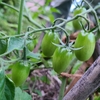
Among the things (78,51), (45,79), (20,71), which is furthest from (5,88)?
(45,79)

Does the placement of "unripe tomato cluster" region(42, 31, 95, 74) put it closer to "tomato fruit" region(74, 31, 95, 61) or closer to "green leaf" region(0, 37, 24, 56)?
"tomato fruit" region(74, 31, 95, 61)

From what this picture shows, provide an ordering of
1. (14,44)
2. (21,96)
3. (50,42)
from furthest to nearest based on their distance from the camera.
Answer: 1. (21,96)
2. (50,42)
3. (14,44)

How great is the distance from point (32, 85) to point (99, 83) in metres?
0.54

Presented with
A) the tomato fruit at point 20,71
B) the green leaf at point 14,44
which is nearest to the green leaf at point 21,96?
the tomato fruit at point 20,71

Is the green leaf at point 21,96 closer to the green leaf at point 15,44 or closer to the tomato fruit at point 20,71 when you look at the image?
the tomato fruit at point 20,71

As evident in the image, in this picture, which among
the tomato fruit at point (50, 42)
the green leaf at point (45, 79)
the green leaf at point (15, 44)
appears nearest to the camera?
the green leaf at point (15, 44)

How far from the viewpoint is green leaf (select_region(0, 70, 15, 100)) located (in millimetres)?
576

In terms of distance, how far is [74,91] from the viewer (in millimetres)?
647

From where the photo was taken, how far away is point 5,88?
0.58 m

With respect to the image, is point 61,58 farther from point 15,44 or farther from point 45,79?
point 45,79

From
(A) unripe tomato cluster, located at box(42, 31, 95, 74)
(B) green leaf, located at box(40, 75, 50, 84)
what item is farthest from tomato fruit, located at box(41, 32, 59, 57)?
(B) green leaf, located at box(40, 75, 50, 84)

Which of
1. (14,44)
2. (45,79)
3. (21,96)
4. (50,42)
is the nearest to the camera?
(14,44)

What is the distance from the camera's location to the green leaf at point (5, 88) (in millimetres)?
576

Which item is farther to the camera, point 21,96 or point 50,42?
point 21,96
